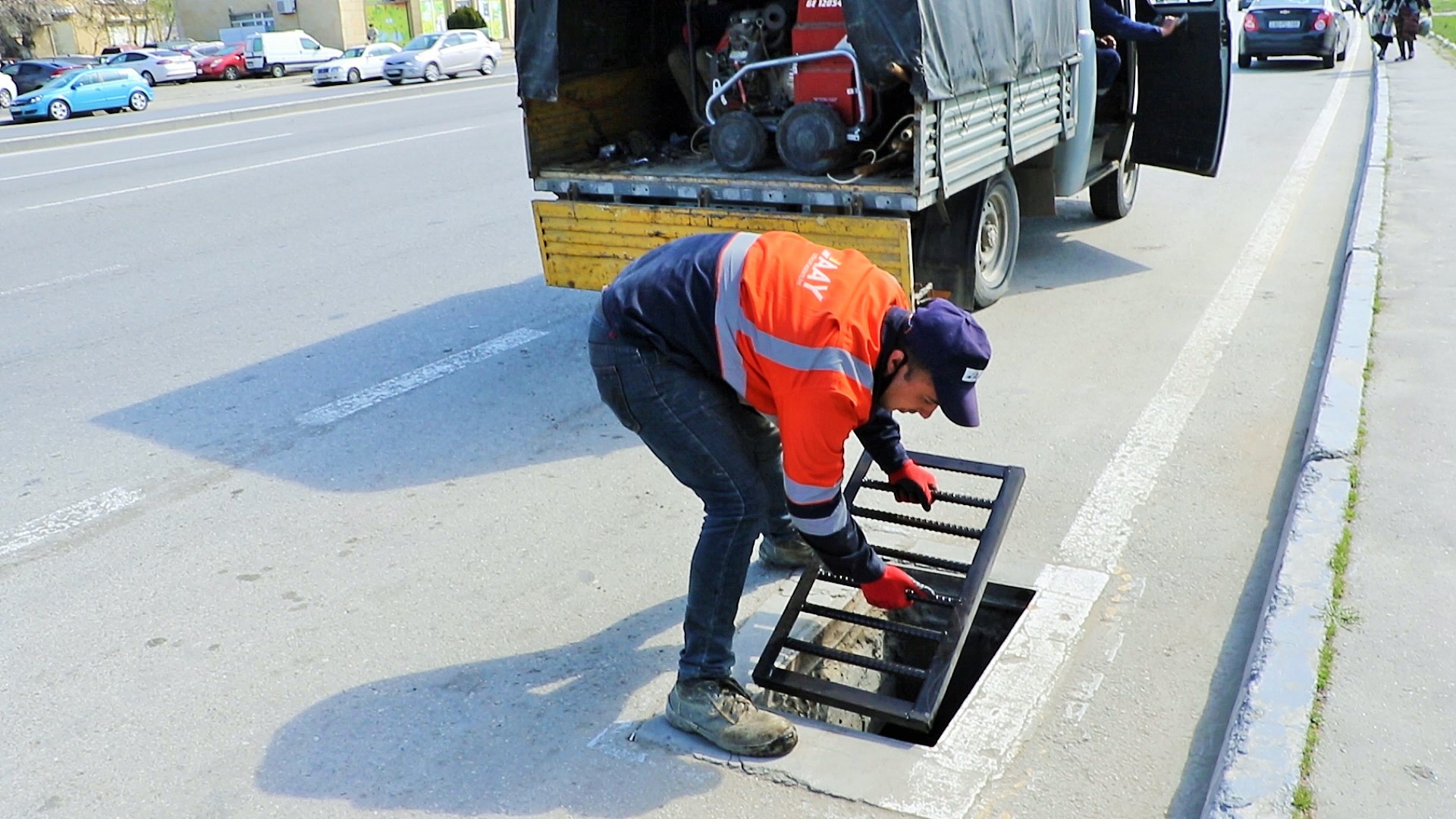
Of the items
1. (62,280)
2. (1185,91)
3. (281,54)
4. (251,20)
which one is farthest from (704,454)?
(251,20)

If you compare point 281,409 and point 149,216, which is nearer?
point 281,409

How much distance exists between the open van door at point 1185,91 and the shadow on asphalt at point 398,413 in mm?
4782

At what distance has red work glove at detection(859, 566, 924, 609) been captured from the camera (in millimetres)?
3211

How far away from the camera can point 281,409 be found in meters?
5.94

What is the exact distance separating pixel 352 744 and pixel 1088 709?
6.69 feet

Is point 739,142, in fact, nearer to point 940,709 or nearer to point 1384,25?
point 940,709

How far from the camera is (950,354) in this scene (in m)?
2.76

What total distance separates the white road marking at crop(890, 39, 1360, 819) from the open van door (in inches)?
89.3

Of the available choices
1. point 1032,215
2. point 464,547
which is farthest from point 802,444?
point 1032,215

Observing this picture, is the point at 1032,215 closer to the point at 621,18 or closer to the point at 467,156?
the point at 621,18

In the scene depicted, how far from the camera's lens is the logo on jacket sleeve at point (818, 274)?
2.85 meters

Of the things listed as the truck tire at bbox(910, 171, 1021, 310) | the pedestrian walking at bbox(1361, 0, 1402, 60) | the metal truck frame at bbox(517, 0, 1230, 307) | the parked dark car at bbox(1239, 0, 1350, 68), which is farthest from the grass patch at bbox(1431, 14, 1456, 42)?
the truck tire at bbox(910, 171, 1021, 310)

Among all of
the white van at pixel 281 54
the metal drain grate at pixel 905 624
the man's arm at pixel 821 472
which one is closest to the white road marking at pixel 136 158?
the metal drain grate at pixel 905 624

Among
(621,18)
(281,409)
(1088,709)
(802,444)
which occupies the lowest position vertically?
(1088,709)
